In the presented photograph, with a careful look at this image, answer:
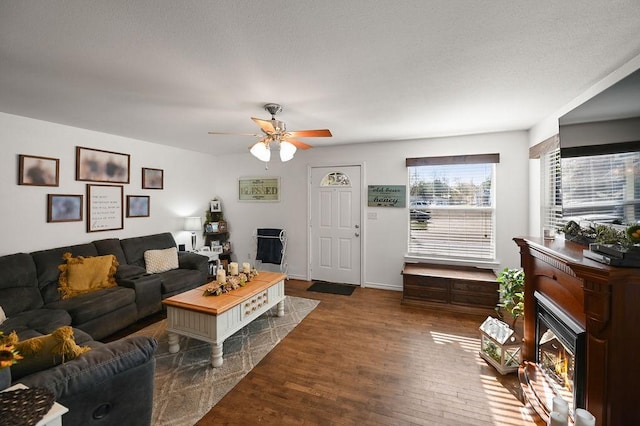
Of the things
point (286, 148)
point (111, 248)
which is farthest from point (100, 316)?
point (286, 148)

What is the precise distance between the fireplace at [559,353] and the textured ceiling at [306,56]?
1694 millimetres

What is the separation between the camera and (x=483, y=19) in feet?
4.48

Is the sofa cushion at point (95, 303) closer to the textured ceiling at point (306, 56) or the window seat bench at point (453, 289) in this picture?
the textured ceiling at point (306, 56)

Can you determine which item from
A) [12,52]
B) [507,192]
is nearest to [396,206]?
[507,192]

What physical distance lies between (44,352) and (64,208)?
2.76 metres

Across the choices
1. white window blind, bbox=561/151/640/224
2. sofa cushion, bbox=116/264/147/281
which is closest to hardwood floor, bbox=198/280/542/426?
white window blind, bbox=561/151/640/224

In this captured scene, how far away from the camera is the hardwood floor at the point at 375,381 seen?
180cm

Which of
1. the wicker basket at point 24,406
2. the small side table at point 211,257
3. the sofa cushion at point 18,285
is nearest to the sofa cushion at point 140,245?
the small side table at point 211,257

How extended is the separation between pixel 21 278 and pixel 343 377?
328cm

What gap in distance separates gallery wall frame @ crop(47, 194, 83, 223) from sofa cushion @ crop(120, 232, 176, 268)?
2.02 feet

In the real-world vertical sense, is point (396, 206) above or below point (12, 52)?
below

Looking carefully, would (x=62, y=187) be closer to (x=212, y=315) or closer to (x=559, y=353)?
(x=212, y=315)

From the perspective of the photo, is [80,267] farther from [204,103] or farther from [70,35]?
[70,35]

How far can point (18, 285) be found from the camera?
2.59m
